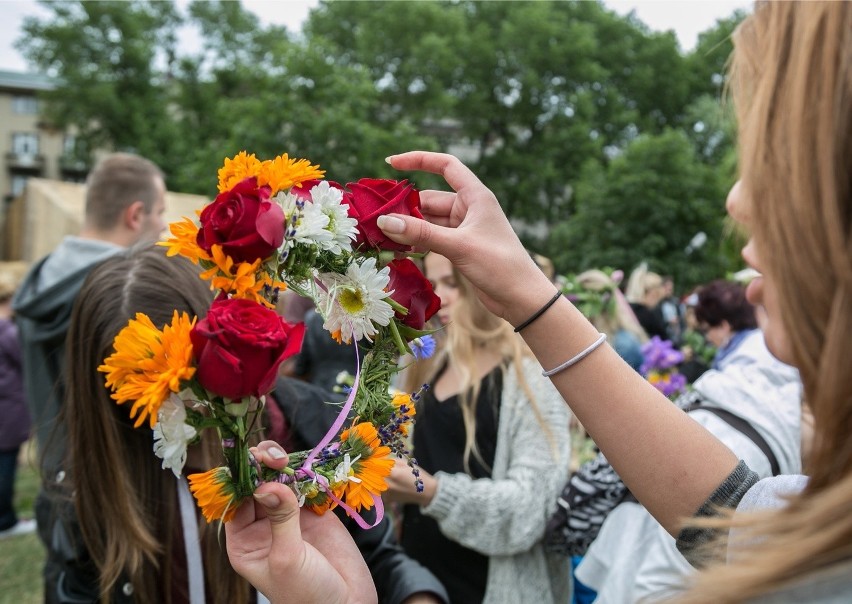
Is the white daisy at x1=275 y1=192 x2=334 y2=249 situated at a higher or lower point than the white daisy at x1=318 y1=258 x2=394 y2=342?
higher

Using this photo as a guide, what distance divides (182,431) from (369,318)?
0.33 metres

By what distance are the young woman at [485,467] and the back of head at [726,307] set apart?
9.01 ft

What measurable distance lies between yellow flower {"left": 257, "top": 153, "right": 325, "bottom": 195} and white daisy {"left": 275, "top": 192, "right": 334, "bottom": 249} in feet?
0.06

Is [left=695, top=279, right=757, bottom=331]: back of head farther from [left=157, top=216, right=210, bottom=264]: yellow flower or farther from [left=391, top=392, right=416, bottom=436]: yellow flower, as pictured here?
[left=157, top=216, right=210, bottom=264]: yellow flower

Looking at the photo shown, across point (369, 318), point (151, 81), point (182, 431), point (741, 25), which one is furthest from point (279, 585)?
point (151, 81)

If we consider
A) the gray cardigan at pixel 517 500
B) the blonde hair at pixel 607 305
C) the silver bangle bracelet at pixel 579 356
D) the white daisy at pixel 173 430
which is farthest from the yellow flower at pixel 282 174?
the blonde hair at pixel 607 305

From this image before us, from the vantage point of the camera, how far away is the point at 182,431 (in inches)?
40.4

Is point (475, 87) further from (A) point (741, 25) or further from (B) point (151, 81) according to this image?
(A) point (741, 25)

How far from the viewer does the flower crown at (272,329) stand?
0.97 metres

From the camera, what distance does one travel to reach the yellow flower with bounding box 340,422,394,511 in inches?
44.6

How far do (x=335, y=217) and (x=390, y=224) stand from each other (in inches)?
3.6

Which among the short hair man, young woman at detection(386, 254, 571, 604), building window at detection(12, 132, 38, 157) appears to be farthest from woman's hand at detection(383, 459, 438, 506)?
building window at detection(12, 132, 38, 157)

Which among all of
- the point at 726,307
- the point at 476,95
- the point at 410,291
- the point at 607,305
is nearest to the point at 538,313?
the point at 410,291

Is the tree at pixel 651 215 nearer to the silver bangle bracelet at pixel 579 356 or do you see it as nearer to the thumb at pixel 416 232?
the silver bangle bracelet at pixel 579 356
